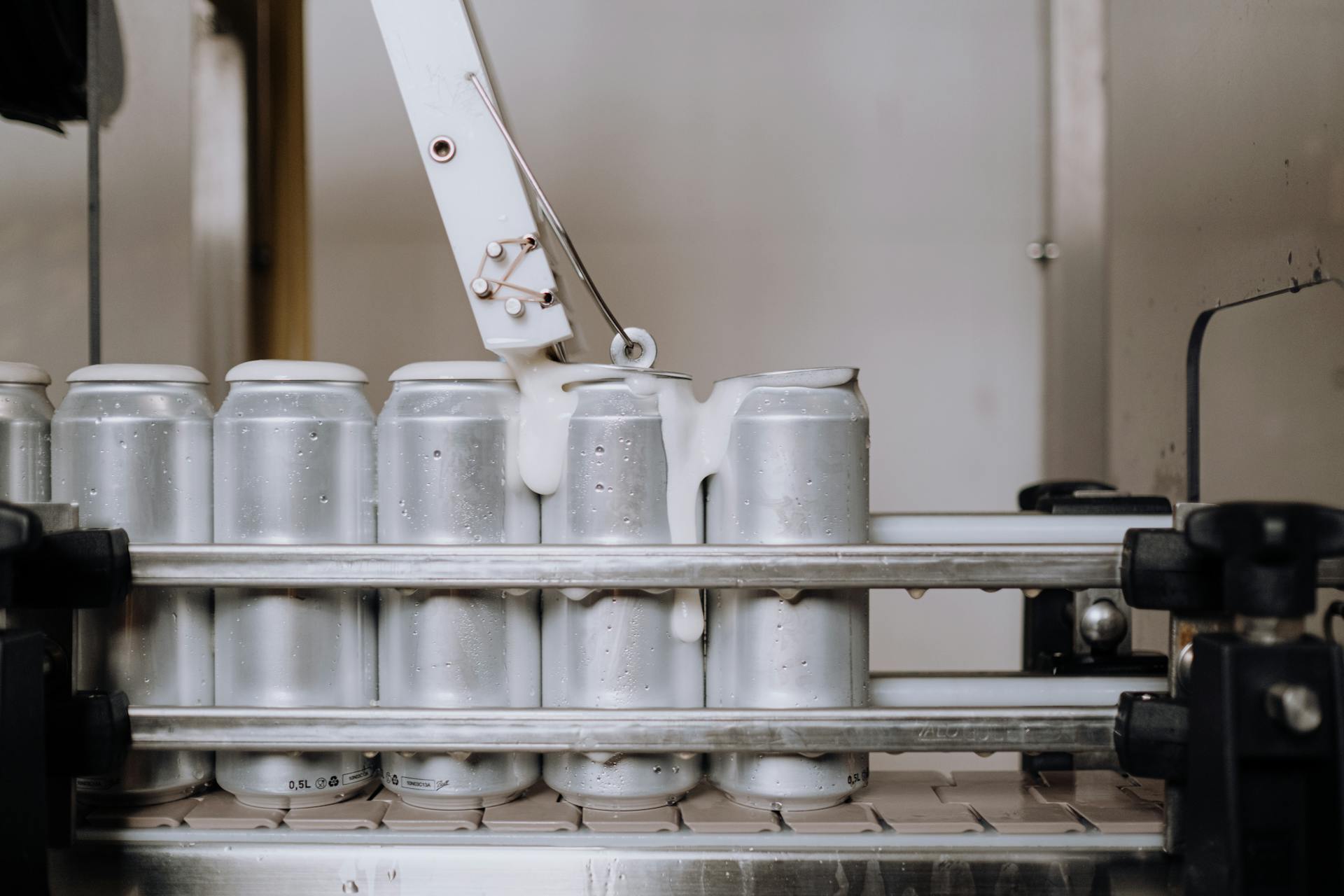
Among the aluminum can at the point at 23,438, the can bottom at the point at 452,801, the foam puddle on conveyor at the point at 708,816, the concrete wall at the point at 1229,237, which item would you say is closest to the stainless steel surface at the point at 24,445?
the aluminum can at the point at 23,438

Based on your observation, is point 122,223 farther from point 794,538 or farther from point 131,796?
point 794,538

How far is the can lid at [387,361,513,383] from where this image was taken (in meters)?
0.58

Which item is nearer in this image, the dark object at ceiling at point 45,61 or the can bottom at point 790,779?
the can bottom at point 790,779

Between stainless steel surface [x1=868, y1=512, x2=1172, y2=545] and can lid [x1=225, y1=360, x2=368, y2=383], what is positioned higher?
can lid [x1=225, y1=360, x2=368, y2=383]

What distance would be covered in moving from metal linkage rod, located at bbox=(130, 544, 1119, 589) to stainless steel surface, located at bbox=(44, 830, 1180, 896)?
0.18m

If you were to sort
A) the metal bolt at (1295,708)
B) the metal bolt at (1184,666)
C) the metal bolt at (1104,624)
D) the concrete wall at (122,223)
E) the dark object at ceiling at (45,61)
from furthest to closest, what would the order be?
the concrete wall at (122,223), the dark object at ceiling at (45,61), the metal bolt at (1104,624), the metal bolt at (1184,666), the metal bolt at (1295,708)

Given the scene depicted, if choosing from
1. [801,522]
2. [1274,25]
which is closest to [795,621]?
[801,522]

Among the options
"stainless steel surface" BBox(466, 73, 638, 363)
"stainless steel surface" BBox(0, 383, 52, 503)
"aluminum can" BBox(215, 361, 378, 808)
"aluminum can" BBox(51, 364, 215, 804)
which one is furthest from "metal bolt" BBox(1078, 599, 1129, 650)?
"stainless steel surface" BBox(0, 383, 52, 503)

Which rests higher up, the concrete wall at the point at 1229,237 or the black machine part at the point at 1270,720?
the concrete wall at the point at 1229,237

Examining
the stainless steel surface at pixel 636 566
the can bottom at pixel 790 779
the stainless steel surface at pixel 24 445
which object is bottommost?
the can bottom at pixel 790 779

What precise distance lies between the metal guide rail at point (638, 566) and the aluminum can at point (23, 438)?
0.42 ft

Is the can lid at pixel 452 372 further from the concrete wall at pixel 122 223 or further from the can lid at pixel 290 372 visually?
the concrete wall at pixel 122 223

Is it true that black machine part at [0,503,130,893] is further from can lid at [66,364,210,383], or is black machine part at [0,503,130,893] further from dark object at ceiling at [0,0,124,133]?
dark object at ceiling at [0,0,124,133]

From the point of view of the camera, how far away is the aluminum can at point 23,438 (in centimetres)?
59
